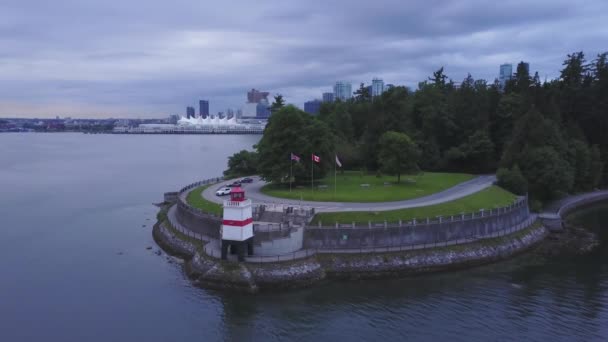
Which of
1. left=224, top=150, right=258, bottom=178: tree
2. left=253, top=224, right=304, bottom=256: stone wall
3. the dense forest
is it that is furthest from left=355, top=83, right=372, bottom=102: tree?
left=253, top=224, right=304, bottom=256: stone wall

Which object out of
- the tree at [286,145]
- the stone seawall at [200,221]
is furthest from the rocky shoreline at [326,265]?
the tree at [286,145]

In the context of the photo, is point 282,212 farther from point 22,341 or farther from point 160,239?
point 22,341

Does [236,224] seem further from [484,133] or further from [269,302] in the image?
[484,133]

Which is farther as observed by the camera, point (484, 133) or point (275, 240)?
point (484, 133)

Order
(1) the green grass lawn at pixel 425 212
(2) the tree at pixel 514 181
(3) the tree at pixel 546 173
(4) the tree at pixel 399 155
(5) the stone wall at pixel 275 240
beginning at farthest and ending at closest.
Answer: (4) the tree at pixel 399 155 → (3) the tree at pixel 546 173 → (2) the tree at pixel 514 181 → (1) the green grass lawn at pixel 425 212 → (5) the stone wall at pixel 275 240

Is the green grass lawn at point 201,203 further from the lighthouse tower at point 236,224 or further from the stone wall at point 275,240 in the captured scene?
the lighthouse tower at point 236,224

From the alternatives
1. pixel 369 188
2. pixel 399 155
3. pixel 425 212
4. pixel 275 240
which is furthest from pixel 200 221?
pixel 399 155

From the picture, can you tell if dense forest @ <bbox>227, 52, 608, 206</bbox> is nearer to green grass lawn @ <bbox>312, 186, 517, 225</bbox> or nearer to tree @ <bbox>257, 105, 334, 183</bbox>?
tree @ <bbox>257, 105, 334, 183</bbox>
